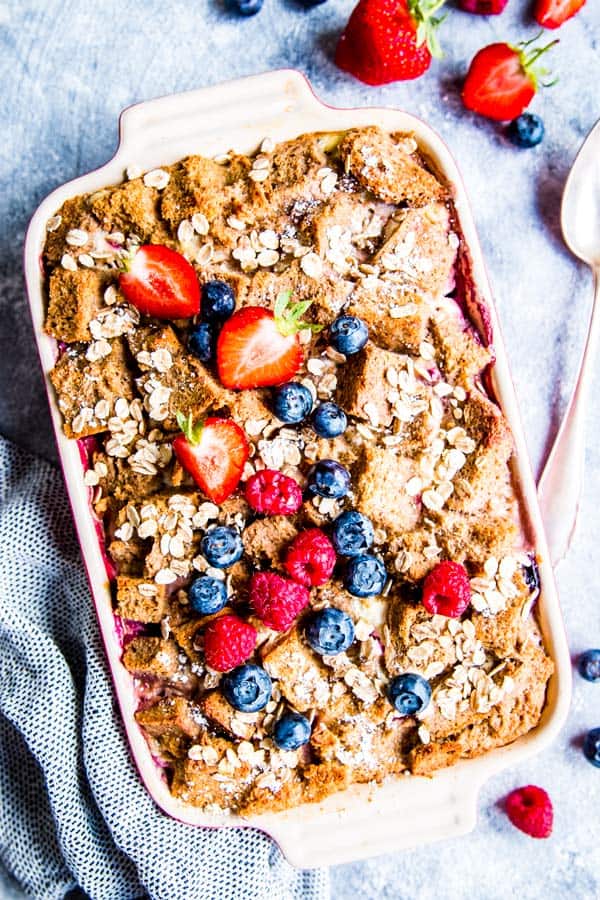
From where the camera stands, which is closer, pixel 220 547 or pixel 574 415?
pixel 220 547

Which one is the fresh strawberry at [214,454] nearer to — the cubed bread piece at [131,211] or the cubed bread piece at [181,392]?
the cubed bread piece at [181,392]

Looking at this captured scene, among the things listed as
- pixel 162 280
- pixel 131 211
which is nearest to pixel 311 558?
pixel 162 280

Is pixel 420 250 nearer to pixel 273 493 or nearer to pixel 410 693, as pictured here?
pixel 273 493

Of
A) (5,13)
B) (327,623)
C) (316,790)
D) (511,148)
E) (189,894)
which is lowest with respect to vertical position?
(189,894)

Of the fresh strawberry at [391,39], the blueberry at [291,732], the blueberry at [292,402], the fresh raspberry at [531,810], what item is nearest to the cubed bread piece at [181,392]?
the blueberry at [292,402]

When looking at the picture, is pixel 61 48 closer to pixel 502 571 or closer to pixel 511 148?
pixel 511 148

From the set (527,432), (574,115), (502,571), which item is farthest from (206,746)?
(574,115)
